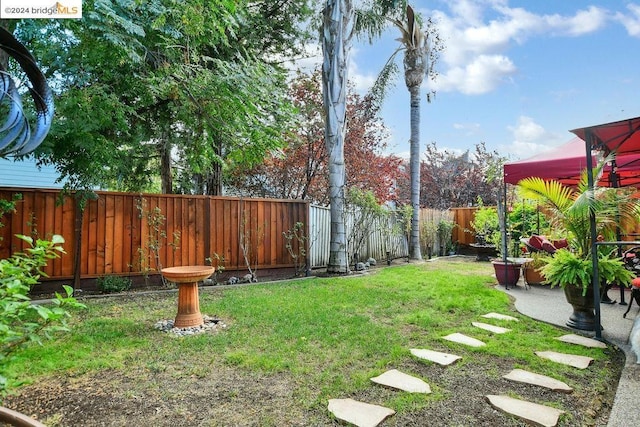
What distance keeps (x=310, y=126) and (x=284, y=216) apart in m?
3.06

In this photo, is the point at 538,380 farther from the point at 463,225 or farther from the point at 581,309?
the point at 463,225

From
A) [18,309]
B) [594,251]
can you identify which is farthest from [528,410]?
[18,309]

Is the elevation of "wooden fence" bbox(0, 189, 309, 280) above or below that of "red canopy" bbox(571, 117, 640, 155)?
below

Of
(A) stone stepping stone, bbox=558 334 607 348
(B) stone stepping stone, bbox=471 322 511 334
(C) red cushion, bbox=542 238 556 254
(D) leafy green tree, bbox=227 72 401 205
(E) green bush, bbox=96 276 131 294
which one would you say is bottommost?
(A) stone stepping stone, bbox=558 334 607 348

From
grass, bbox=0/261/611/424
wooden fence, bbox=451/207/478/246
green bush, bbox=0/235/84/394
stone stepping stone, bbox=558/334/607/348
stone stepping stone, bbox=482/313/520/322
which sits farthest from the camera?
wooden fence, bbox=451/207/478/246


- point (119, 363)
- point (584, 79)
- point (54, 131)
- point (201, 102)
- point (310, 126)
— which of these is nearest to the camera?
point (119, 363)

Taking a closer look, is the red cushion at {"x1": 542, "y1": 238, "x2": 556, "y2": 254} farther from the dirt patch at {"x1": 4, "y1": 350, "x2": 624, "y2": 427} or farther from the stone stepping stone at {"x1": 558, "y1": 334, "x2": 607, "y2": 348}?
the dirt patch at {"x1": 4, "y1": 350, "x2": 624, "y2": 427}

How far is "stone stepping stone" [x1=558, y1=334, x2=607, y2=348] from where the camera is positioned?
3.23 meters

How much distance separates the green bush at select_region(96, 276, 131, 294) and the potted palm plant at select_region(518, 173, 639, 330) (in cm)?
602

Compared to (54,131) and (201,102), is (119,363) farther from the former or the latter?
(201,102)

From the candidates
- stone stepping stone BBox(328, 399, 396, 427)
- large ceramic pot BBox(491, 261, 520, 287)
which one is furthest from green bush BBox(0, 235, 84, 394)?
large ceramic pot BBox(491, 261, 520, 287)

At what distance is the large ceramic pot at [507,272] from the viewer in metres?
6.14

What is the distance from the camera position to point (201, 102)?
520 cm

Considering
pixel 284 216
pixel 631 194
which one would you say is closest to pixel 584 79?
pixel 631 194
